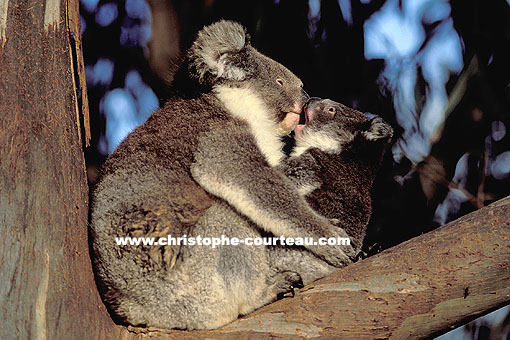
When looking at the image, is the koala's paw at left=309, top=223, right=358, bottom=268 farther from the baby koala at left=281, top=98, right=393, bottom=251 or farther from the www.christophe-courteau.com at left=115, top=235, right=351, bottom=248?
the baby koala at left=281, top=98, right=393, bottom=251

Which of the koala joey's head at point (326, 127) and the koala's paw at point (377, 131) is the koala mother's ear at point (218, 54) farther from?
the koala's paw at point (377, 131)

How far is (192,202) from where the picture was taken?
258 centimetres

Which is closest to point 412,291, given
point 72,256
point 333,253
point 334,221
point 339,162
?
point 333,253

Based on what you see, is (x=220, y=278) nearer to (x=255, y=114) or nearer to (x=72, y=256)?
(x=72, y=256)

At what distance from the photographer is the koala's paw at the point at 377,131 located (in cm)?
374

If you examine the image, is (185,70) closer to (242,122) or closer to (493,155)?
(242,122)

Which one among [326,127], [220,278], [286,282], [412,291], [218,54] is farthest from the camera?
[326,127]

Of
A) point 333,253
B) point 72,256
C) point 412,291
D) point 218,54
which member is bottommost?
point 412,291

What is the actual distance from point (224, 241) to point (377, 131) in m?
1.70

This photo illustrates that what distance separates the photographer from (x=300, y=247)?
9.02 feet

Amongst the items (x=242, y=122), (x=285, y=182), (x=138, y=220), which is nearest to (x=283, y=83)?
(x=242, y=122)

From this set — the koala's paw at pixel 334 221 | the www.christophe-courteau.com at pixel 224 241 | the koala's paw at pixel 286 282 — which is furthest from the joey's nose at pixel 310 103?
the koala's paw at pixel 286 282

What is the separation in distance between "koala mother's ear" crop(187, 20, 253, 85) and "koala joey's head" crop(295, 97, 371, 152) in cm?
76

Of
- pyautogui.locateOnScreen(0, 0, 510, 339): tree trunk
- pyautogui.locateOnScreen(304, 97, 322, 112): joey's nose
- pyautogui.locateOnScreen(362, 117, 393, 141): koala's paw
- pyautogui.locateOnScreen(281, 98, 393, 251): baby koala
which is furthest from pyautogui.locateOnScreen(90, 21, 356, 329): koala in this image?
pyautogui.locateOnScreen(362, 117, 393, 141): koala's paw
